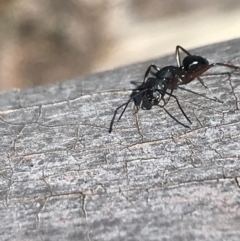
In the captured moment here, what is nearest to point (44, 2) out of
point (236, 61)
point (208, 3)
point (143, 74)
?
point (208, 3)

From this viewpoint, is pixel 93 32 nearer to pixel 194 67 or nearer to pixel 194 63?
pixel 194 63

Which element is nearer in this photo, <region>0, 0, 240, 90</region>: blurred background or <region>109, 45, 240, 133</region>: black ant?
<region>109, 45, 240, 133</region>: black ant

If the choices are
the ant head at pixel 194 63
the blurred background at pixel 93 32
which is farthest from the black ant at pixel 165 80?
the blurred background at pixel 93 32

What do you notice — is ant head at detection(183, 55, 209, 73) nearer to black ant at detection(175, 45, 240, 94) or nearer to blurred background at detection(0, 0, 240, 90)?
black ant at detection(175, 45, 240, 94)

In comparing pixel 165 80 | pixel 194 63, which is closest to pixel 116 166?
pixel 194 63

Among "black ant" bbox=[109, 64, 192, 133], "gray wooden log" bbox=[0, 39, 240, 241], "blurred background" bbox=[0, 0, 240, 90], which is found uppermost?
"blurred background" bbox=[0, 0, 240, 90]

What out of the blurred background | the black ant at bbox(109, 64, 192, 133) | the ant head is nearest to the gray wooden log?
the black ant at bbox(109, 64, 192, 133)

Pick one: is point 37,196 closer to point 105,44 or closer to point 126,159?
point 126,159
